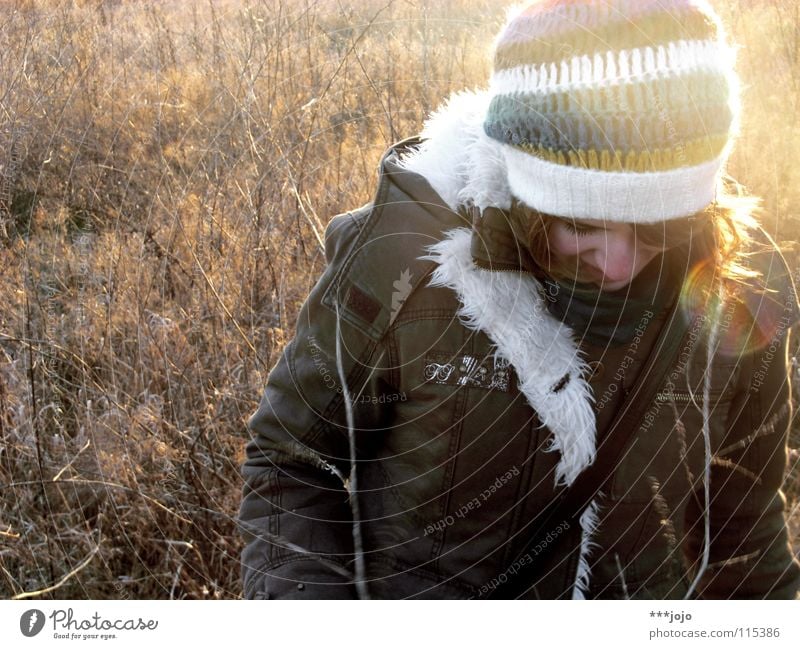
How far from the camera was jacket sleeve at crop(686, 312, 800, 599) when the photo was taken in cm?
104

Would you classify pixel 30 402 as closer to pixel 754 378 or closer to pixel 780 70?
pixel 754 378

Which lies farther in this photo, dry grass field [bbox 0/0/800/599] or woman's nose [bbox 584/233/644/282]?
dry grass field [bbox 0/0/800/599]

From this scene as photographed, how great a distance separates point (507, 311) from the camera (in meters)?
0.95

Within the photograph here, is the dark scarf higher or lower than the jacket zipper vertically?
higher

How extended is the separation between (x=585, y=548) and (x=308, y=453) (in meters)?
0.42

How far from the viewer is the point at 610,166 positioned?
793mm

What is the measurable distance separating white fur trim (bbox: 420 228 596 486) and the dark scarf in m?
0.02

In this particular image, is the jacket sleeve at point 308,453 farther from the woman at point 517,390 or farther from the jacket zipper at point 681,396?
the jacket zipper at point 681,396

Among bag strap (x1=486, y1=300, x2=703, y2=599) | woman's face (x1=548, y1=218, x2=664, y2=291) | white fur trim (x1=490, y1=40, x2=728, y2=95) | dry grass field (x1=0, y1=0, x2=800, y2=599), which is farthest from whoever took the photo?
dry grass field (x1=0, y1=0, x2=800, y2=599)

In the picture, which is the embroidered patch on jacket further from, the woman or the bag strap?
the bag strap

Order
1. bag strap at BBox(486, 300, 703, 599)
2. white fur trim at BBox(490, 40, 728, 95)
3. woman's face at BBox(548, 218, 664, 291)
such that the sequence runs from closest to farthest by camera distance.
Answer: white fur trim at BBox(490, 40, 728, 95) < woman's face at BBox(548, 218, 664, 291) < bag strap at BBox(486, 300, 703, 599)
